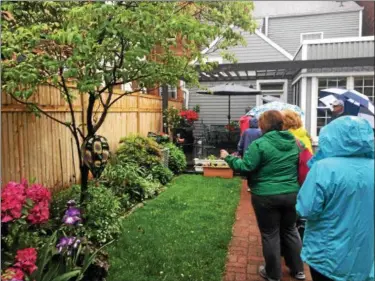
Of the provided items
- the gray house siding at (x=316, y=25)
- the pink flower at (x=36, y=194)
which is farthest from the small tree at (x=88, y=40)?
the pink flower at (x=36, y=194)

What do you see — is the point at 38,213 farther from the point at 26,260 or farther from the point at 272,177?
the point at 272,177

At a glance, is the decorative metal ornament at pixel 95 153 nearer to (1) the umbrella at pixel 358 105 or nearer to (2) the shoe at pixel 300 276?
(2) the shoe at pixel 300 276

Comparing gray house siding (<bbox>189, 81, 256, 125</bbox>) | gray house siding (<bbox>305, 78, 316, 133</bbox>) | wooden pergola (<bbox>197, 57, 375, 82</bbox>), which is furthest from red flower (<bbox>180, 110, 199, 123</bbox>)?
gray house siding (<bbox>305, 78, 316, 133</bbox>)

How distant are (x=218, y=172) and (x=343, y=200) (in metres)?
5.70

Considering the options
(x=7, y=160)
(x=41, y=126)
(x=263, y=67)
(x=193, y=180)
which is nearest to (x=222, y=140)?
(x=193, y=180)

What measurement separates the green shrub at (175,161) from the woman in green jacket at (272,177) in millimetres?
4879

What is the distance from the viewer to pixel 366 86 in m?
1.55

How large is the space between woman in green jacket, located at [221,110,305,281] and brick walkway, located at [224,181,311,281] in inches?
11.0

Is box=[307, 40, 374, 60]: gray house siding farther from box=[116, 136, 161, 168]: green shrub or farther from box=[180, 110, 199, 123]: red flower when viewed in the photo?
box=[180, 110, 199, 123]: red flower

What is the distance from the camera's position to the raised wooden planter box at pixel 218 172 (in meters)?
7.34

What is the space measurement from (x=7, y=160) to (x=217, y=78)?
Result: 7.03 meters

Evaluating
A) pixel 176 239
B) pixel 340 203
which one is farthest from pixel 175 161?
pixel 340 203

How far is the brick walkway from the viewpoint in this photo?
305 cm

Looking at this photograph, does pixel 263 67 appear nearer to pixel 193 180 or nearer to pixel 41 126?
pixel 193 180
